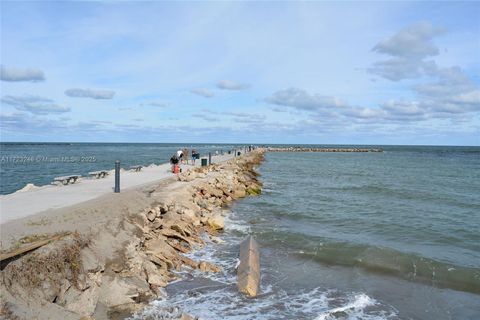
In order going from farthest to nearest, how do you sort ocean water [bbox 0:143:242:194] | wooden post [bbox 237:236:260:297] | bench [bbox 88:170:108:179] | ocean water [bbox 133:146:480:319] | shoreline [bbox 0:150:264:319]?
ocean water [bbox 0:143:242:194]
bench [bbox 88:170:108:179]
wooden post [bbox 237:236:260:297]
ocean water [bbox 133:146:480:319]
shoreline [bbox 0:150:264:319]

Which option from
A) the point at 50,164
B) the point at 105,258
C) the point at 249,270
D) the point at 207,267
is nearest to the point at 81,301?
the point at 105,258

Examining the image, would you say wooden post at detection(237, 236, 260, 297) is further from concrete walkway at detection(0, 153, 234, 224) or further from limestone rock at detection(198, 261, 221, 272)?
concrete walkway at detection(0, 153, 234, 224)

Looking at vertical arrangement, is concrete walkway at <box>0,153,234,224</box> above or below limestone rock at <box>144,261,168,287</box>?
above

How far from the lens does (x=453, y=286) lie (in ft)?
32.3

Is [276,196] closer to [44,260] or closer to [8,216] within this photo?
[8,216]

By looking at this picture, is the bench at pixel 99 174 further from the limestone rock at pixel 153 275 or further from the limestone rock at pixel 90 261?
the limestone rock at pixel 90 261

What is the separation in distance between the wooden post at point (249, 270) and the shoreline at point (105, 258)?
798 millimetres

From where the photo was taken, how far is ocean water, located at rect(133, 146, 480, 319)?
27.0ft

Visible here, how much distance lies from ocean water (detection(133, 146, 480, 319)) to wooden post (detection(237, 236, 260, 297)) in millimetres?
186

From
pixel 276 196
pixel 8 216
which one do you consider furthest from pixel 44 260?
pixel 276 196

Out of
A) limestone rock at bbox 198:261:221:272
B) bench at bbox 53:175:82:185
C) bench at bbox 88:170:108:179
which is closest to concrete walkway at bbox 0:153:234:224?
bench at bbox 53:175:82:185

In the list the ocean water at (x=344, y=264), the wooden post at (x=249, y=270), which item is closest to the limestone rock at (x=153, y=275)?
the ocean water at (x=344, y=264)

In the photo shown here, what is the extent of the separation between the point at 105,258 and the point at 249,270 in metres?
3.18

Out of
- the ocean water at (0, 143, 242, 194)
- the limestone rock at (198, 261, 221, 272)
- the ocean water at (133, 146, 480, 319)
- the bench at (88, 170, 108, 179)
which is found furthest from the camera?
the ocean water at (0, 143, 242, 194)
